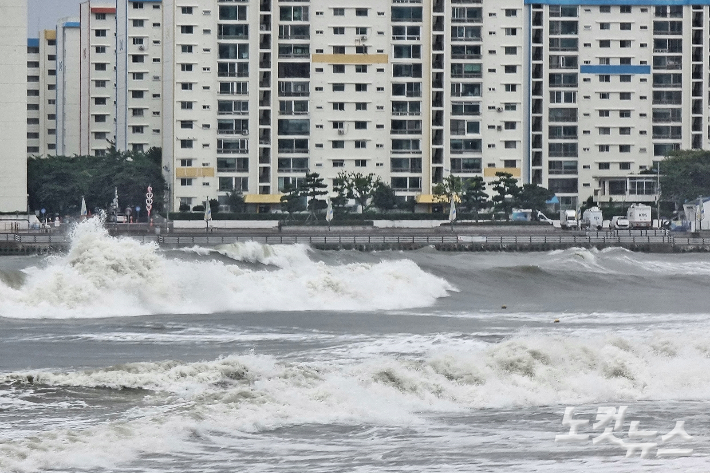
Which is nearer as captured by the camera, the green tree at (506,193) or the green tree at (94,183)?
the green tree at (506,193)

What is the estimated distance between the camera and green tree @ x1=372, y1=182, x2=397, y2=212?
97375 mm

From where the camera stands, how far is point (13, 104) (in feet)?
311

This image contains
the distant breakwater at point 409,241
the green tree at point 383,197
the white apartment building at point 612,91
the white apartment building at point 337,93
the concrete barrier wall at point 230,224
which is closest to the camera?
the distant breakwater at point 409,241

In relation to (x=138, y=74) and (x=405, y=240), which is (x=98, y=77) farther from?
(x=405, y=240)

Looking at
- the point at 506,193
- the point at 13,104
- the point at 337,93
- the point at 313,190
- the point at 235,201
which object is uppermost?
the point at 337,93

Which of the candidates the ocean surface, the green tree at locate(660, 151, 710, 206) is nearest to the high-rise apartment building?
the green tree at locate(660, 151, 710, 206)

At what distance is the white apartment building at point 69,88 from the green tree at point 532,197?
59750 millimetres

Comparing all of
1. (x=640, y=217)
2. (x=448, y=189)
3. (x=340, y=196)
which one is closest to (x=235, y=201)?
(x=340, y=196)

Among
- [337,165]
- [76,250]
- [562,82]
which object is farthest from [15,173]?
[76,250]

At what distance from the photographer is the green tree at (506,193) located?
95.8m

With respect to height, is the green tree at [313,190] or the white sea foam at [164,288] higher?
the green tree at [313,190]

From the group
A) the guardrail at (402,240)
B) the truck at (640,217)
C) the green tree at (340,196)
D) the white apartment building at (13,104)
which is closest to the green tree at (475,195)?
the green tree at (340,196)

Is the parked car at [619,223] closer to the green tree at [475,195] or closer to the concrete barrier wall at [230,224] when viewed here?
the green tree at [475,195]

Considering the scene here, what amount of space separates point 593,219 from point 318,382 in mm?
79482
